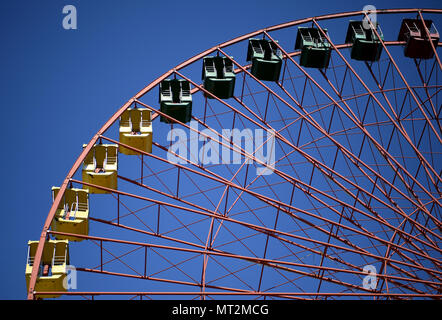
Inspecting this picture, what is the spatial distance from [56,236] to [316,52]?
1659 centimetres

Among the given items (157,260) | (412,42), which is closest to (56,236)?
(412,42)

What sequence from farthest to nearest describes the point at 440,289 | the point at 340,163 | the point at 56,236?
1. the point at 340,163
2. the point at 56,236
3. the point at 440,289

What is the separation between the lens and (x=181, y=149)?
3903cm

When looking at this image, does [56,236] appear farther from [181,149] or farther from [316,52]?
[316,52]

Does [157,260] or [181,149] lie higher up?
[181,149]

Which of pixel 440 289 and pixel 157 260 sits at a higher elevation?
pixel 440 289

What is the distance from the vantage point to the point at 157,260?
63188 mm

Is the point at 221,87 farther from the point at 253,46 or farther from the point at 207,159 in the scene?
the point at 207,159

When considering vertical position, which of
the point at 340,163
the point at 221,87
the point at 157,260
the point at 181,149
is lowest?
the point at 157,260
